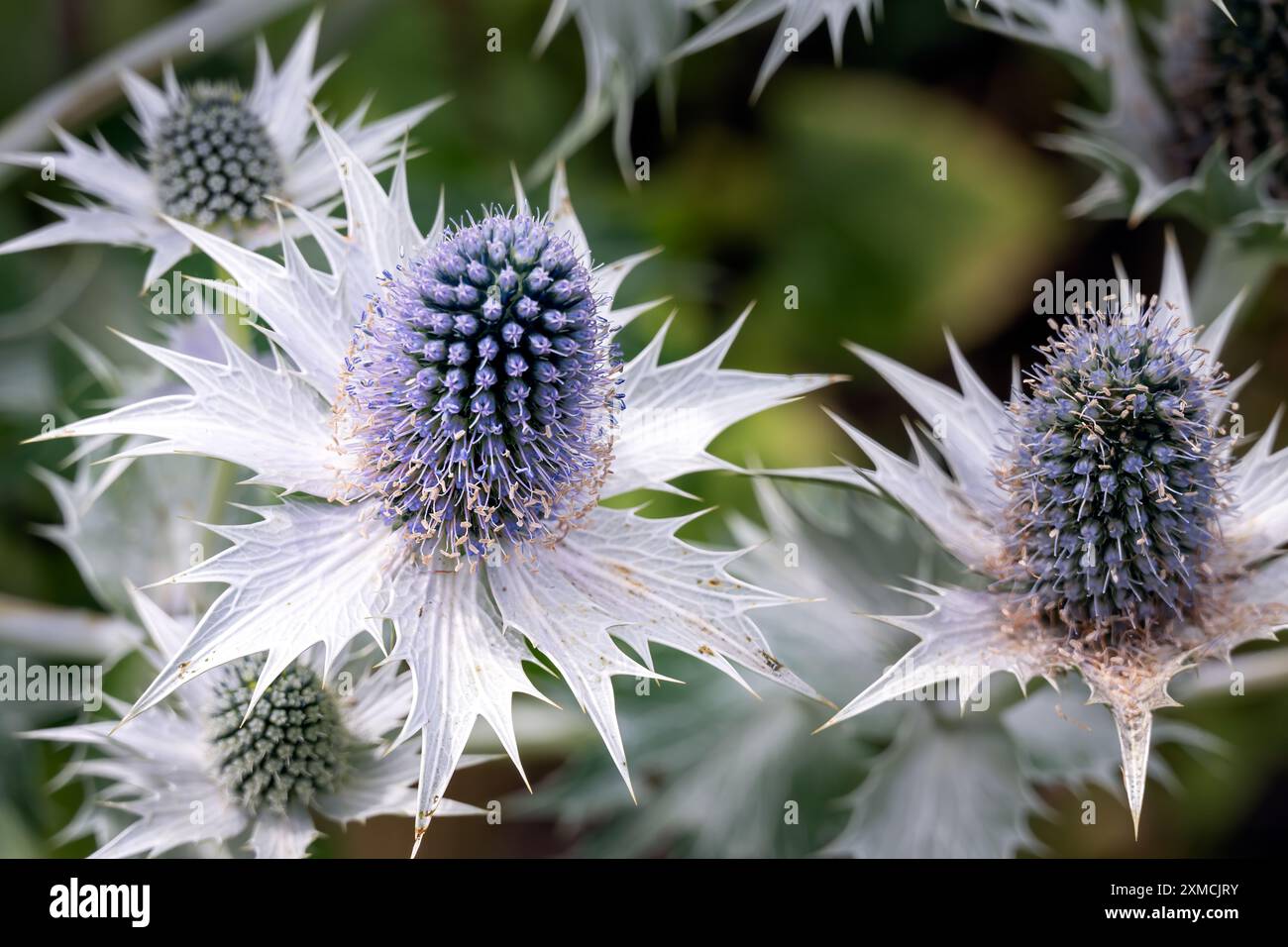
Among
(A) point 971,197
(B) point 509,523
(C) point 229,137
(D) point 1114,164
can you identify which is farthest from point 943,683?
(A) point 971,197

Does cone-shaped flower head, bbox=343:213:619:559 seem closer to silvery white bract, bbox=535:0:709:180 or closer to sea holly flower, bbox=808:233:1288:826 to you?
sea holly flower, bbox=808:233:1288:826

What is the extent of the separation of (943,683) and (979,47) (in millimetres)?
1996

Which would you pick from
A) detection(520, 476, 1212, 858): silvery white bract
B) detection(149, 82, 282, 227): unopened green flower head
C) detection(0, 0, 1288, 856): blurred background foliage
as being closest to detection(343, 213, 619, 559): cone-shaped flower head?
detection(149, 82, 282, 227): unopened green flower head

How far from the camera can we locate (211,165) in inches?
54.2

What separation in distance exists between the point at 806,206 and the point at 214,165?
1.78m

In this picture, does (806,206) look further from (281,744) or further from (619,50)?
(281,744)

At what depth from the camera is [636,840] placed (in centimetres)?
184

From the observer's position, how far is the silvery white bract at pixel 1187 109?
161 cm

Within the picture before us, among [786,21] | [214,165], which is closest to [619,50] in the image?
[786,21]

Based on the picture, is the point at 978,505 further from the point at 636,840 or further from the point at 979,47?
the point at 979,47

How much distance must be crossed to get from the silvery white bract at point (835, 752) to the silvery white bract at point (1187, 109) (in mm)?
639

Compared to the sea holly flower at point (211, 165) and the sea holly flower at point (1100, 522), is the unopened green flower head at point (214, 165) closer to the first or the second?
the sea holly flower at point (211, 165)

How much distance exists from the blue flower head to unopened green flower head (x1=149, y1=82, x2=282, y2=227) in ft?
3.26

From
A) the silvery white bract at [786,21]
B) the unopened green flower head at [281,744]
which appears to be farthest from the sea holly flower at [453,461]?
the silvery white bract at [786,21]
